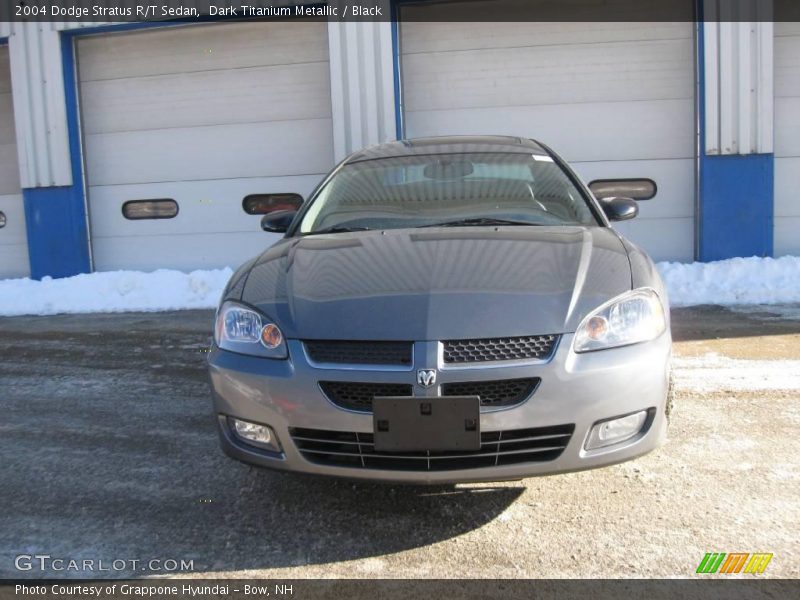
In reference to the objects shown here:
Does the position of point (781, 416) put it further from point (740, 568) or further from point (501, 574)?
point (501, 574)

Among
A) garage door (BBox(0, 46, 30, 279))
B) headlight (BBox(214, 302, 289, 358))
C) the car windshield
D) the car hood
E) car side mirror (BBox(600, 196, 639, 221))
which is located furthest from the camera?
garage door (BBox(0, 46, 30, 279))

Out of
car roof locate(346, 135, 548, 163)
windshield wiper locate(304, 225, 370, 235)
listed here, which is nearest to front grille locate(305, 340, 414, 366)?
windshield wiper locate(304, 225, 370, 235)

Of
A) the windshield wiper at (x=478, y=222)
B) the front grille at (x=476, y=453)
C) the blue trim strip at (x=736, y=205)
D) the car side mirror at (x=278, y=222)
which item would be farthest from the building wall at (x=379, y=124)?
the front grille at (x=476, y=453)

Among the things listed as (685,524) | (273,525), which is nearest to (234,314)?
(273,525)

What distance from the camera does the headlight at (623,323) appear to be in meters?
2.49

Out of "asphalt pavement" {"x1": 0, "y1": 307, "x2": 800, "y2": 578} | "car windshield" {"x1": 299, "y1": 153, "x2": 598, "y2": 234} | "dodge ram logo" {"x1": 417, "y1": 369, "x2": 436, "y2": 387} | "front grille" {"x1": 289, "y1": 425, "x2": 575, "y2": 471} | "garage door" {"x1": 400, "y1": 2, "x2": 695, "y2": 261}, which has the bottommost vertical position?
"asphalt pavement" {"x1": 0, "y1": 307, "x2": 800, "y2": 578}

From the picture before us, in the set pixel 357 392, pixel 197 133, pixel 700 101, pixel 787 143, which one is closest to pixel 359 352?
pixel 357 392

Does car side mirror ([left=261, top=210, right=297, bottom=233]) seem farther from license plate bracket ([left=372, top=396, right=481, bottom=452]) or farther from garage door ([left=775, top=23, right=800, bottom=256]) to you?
garage door ([left=775, top=23, right=800, bottom=256])

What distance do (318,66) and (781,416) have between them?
6366 millimetres

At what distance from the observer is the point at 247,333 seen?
2717 millimetres

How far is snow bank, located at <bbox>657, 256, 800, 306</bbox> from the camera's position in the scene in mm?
6680

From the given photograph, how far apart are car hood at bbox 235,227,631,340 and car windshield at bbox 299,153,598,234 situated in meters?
0.27

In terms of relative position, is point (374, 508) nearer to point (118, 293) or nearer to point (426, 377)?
point (426, 377)

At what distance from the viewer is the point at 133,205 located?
9.06 meters
